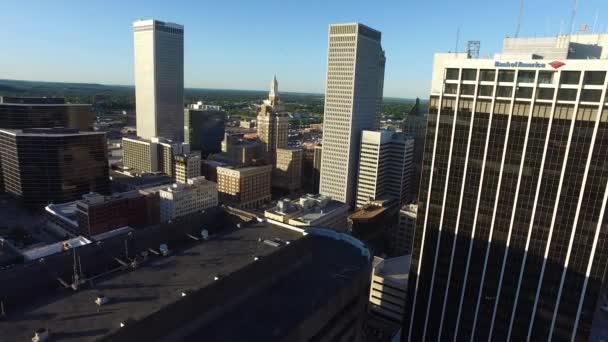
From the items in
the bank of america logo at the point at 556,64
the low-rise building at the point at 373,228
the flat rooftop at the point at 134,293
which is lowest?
the low-rise building at the point at 373,228

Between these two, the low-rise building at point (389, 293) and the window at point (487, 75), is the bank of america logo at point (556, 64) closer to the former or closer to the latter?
the window at point (487, 75)

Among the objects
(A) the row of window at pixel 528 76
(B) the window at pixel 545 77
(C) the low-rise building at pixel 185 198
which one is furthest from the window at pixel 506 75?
(C) the low-rise building at pixel 185 198

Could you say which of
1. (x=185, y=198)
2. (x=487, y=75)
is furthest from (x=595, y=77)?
(x=185, y=198)

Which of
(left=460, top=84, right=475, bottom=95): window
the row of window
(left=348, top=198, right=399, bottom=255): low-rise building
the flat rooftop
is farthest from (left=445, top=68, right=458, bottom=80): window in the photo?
(left=348, top=198, right=399, bottom=255): low-rise building

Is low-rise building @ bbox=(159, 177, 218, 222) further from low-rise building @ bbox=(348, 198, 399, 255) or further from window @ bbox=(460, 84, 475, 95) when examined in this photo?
window @ bbox=(460, 84, 475, 95)

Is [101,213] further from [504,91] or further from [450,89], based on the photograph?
[504,91]

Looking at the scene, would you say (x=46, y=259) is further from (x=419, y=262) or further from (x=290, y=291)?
(x=419, y=262)
